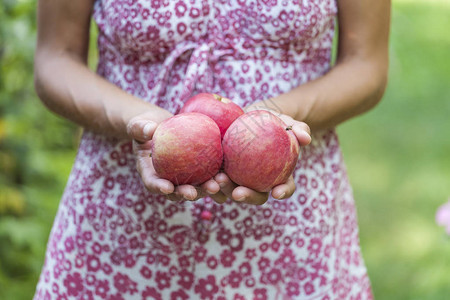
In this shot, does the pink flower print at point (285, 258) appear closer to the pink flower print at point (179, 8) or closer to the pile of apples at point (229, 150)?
the pile of apples at point (229, 150)

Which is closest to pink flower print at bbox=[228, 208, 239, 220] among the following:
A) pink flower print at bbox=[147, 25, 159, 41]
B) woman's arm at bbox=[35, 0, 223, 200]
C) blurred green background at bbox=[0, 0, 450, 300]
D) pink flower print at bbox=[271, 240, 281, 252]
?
pink flower print at bbox=[271, 240, 281, 252]

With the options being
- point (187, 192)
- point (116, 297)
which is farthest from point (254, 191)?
point (116, 297)

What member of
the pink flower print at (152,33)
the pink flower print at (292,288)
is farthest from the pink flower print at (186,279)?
the pink flower print at (152,33)

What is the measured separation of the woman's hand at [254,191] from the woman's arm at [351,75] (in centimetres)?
14

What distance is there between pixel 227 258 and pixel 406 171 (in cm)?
358

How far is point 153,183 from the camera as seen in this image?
1.33 m

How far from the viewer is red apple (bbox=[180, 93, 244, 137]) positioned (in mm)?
1438

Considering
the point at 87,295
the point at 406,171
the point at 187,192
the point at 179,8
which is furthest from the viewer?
the point at 406,171

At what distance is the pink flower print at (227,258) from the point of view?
1561mm

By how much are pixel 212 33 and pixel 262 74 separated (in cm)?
14

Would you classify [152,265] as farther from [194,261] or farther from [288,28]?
[288,28]

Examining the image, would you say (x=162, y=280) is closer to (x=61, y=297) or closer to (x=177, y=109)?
(x=61, y=297)

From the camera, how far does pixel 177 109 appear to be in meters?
1.57

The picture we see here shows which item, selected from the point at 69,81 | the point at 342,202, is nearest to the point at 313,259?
the point at 342,202
